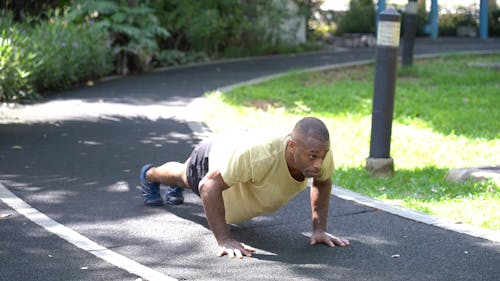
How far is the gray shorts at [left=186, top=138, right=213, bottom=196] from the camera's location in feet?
17.9

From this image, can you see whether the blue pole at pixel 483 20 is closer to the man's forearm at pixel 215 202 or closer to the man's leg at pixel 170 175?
the man's leg at pixel 170 175

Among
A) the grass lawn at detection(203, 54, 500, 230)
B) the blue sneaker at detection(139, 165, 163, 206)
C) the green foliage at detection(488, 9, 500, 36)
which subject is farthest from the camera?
the green foliage at detection(488, 9, 500, 36)

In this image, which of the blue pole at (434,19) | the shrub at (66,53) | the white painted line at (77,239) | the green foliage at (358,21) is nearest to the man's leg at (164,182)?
the white painted line at (77,239)

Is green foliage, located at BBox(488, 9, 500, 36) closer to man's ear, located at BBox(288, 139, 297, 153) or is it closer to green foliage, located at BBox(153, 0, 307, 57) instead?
green foliage, located at BBox(153, 0, 307, 57)

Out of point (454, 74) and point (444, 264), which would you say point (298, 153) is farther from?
point (454, 74)

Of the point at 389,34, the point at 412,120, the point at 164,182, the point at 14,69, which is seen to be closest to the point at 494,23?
the point at 412,120

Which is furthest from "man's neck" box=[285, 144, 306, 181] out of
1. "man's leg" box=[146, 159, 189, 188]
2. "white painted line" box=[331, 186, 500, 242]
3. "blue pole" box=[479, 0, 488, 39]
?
"blue pole" box=[479, 0, 488, 39]

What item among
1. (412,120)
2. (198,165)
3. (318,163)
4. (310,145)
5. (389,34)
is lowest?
(412,120)

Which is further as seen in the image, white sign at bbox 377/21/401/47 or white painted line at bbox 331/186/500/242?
white sign at bbox 377/21/401/47

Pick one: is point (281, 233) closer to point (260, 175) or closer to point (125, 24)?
point (260, 175)

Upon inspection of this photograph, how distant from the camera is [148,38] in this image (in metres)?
16.6

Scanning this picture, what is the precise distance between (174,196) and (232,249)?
1.48 metres

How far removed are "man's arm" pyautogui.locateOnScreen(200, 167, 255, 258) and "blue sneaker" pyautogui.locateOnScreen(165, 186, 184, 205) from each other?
133 centimetres

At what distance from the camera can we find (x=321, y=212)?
5.29 metres
